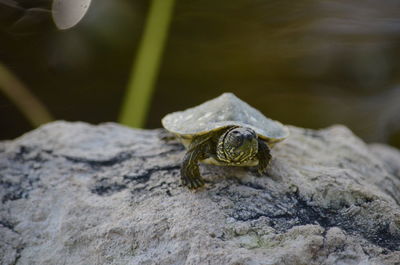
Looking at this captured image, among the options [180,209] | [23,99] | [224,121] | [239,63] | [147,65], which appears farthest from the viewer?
[239,63]

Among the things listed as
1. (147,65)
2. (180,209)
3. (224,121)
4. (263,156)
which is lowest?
(180,209)

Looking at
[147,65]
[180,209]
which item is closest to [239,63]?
[147,65]

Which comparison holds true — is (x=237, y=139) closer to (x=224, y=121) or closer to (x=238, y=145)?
(x=238, y=145)

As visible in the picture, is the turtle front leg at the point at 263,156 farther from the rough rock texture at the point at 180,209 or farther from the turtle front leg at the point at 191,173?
the turtle front leg at the point at 191,173

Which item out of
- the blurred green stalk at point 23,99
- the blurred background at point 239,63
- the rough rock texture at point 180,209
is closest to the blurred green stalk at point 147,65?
the blurred background at point 239,63

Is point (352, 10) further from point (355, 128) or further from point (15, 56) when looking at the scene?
point (15, 56)

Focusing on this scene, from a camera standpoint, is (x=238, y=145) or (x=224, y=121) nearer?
(x=238, y=145)

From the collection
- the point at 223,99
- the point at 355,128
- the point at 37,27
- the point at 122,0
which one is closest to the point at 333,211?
the point at 223,99
